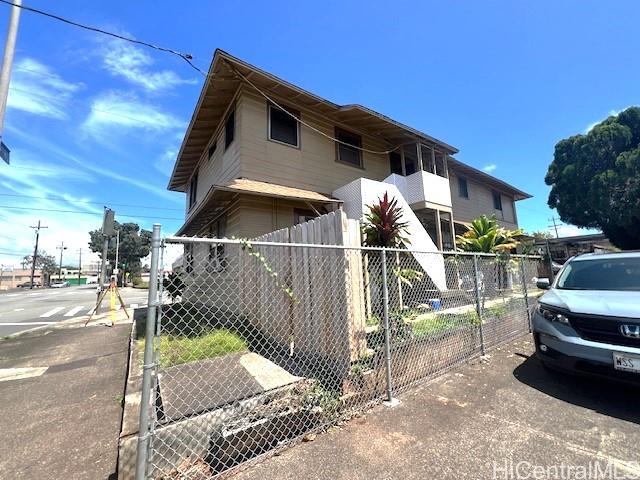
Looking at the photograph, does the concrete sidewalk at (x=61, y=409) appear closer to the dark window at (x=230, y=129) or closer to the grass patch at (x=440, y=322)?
the grass patch at (x=440, y=322)

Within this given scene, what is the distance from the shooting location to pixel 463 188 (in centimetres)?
1656

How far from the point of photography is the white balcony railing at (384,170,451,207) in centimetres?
1061

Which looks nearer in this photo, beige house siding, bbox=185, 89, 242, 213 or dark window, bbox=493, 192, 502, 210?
beige house siding, bbox=185, 89, 242, 213

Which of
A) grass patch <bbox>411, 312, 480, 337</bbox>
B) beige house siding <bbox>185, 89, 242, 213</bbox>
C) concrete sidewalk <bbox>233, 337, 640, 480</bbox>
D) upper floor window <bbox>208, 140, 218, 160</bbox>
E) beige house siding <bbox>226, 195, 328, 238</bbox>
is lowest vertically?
concrete sidewalk <bbox>233, 337, 640, 480</bbox>

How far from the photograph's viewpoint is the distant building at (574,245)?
2516 cm

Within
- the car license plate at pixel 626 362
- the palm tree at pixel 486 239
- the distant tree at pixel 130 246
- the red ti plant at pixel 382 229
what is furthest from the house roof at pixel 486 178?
the distant tree at pixel 130 246

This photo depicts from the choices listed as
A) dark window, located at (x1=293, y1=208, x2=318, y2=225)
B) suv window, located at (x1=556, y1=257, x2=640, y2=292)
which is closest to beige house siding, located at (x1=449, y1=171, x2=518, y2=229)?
dark window, located at (x1=293, y1=208, x2=318, y2=225)

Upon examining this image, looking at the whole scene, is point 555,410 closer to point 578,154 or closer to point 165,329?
point 165,329

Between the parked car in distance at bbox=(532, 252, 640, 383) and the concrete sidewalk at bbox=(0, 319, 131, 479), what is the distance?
183 inches

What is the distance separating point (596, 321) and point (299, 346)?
11.5 feet

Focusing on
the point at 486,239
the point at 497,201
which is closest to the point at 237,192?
the point at 486,239

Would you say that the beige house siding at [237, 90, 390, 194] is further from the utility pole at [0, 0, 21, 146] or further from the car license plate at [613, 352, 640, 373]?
the car license plate at [613, 352, 640, 373]

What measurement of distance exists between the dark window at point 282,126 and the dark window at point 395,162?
4449mm

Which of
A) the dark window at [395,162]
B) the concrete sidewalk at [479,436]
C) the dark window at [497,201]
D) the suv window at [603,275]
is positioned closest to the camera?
the concrete sidewalk at [479,436]
